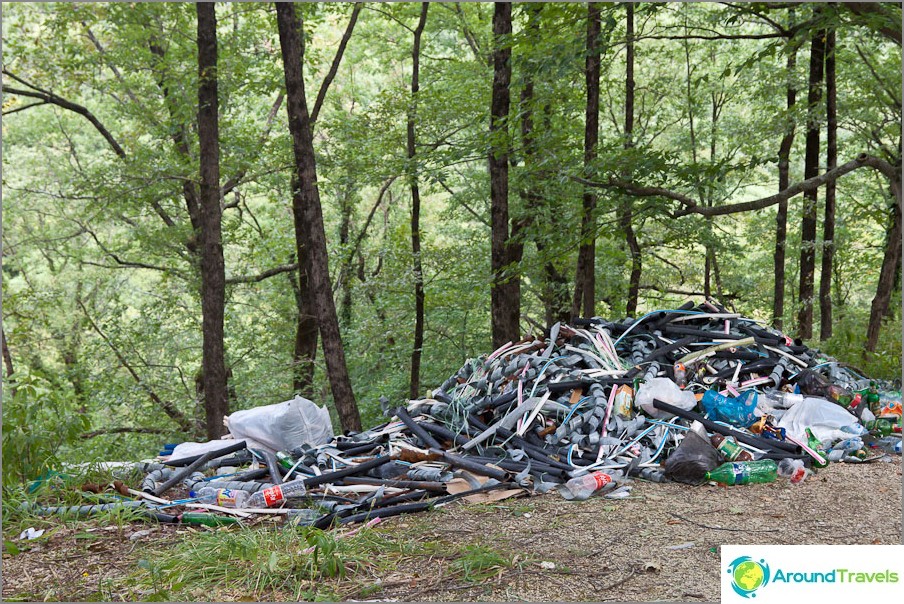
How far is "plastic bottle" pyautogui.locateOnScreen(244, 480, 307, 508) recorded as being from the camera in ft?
16.8

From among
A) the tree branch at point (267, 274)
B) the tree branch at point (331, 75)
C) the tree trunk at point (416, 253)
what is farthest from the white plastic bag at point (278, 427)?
the tree branch at point (267, 274)

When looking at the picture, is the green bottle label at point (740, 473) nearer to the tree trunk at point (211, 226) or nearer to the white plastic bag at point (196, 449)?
the white plastic bag at point (196, 449)

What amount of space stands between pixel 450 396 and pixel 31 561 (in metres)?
3.78

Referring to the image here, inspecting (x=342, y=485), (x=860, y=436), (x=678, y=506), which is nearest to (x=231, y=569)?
(x=342, y=485)

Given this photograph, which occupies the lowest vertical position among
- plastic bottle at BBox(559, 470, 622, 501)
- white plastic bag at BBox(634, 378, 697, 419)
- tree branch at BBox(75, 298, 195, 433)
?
tree branch at BBox(75, 298, 195, 433)

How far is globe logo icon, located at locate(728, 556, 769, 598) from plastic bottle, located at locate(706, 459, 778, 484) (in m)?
2.49

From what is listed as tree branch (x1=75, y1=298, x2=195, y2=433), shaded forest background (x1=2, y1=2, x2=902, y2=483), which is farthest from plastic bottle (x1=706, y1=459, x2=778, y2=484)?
tree branch (x1=75, y1=298, x2=195, y2=433)

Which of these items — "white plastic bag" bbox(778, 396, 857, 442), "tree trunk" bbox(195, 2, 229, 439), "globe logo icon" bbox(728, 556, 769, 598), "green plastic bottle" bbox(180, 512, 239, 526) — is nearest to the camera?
"globe logo icon" bbox(728, 556, 769, 598)

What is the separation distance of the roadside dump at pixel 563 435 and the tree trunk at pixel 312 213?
4.03m

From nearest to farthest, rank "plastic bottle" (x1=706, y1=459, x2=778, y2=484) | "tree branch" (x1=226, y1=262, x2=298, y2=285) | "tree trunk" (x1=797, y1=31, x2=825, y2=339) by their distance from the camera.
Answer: "plastic bottle" (x1=706, y1=459, x2=778, y2=484) < "tree trunk" (x1=797, y1=31, x2=825, y2=339) < "tree branch" (x1=226, y1=262, x2=298, y2=285)

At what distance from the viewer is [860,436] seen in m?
6.20

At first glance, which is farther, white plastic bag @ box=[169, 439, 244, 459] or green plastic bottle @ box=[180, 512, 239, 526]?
white plastic bag @ box=[169, 439, 244, 459]

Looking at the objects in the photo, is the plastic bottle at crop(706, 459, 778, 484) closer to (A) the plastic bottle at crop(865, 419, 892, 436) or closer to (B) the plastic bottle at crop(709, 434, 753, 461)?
(B) the plastic bottle at crop(709, 434, 753, 461)

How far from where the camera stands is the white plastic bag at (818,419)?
6.17 m
